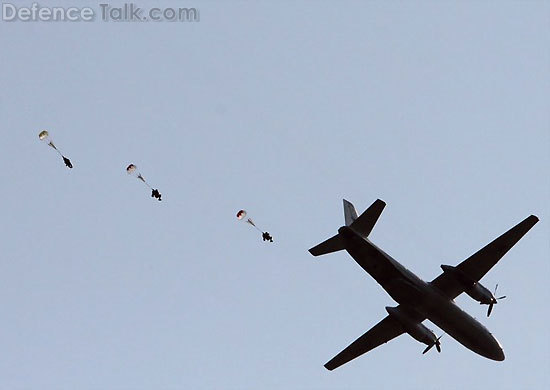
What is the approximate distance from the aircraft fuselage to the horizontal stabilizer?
1514 millimetres

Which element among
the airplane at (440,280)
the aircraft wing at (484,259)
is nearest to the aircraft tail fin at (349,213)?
the airplane at (440,280)

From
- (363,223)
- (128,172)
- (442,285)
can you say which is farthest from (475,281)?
(128,172)

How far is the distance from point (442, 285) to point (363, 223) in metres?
7.97

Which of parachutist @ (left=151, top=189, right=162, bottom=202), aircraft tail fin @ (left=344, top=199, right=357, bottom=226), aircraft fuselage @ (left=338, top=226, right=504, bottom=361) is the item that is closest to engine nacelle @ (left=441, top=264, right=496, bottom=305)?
aircraft fuselage @ (left=338, top=226, right=504, bottom=361)

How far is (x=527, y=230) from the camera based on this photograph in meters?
51.3

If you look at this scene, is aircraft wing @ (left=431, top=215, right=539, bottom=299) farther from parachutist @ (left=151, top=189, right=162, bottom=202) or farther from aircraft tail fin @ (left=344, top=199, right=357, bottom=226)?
parachutist @ (left=151, top=189, right=162, bottom=202)

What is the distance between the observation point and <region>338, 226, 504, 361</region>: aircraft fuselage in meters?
52.1

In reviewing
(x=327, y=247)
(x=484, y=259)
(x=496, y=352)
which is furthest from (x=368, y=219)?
(x=496, y=352)

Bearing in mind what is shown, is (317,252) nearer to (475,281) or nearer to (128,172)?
(475,281)

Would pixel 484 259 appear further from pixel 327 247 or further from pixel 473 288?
pixel 327 247

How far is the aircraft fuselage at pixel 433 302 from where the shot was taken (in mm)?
52062

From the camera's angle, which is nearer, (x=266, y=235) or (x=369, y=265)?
(x=266, y=235)

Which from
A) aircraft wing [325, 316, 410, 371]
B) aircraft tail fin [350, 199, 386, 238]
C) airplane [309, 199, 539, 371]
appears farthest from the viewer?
aircraft wing [325, 316, 410, 371]

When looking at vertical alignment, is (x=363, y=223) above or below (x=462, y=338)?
above
